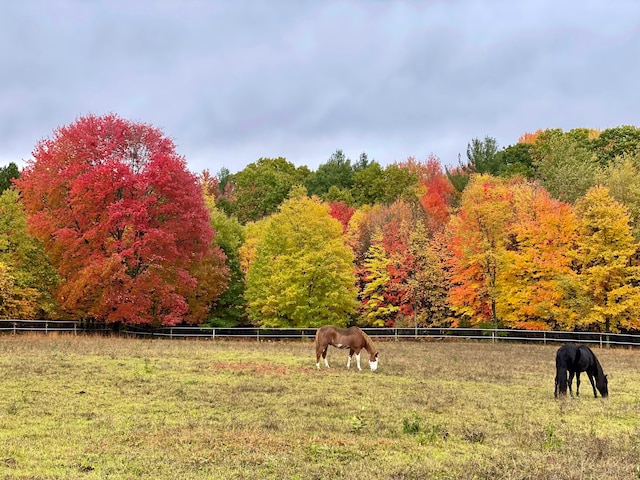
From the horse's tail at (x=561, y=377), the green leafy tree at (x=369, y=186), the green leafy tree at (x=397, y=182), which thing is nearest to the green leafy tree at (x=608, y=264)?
the horse's tail at (x=561, y=377)

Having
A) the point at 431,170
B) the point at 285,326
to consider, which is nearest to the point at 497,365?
the point at 285,326

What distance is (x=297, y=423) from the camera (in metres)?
10.1

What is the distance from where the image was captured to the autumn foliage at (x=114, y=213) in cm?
3053

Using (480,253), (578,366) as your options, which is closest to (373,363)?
(578,366)

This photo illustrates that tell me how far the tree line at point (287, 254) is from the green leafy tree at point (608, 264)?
0.28 ft

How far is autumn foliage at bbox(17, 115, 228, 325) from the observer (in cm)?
3053

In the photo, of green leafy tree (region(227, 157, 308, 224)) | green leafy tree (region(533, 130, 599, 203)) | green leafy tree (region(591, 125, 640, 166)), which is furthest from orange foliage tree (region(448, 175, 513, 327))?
green leafy tree (region(227, 157, 308, 224))

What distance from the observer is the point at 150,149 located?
33.2 meters

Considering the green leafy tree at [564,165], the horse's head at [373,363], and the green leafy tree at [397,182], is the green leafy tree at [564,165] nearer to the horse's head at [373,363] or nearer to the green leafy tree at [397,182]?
the green leafy tree at [397,182]

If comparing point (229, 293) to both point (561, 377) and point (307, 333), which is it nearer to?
point (307, 333)

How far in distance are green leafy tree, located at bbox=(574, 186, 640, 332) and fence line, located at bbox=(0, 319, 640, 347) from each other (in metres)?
1.20

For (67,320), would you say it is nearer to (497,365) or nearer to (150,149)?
(150,149)

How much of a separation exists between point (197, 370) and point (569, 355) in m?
10.7

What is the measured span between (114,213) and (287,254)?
12830 millimetres
